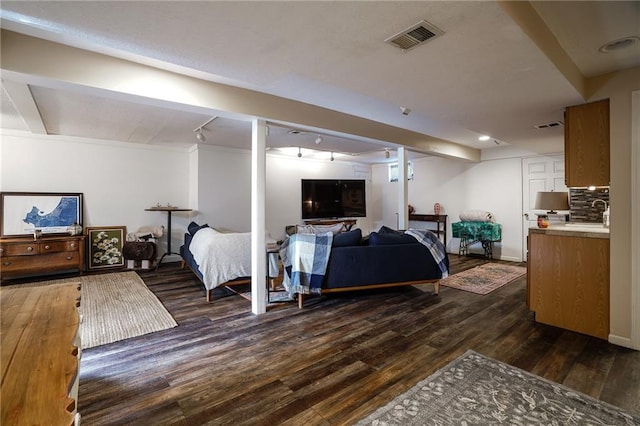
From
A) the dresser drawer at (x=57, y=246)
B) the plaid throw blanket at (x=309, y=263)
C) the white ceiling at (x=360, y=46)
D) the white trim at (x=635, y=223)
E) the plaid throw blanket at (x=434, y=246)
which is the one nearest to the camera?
the white ceiling at (x=360, y=46)

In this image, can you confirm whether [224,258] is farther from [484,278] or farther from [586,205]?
[586,205]

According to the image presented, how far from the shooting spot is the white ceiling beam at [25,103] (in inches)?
111

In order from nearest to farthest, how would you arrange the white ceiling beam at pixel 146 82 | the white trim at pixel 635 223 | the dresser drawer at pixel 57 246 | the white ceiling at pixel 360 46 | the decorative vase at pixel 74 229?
the white ceiling at pixel 360 46, the white ceiling beam at pixel 146 82, the white trim at pixel 635 223, the dresser drawer at pixel 57 246, the decorative vase at pixel 74 229

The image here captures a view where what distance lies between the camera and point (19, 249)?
443 cm

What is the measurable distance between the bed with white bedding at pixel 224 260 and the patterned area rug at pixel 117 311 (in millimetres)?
636

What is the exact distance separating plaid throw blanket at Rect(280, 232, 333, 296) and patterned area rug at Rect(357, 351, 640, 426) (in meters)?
1.69

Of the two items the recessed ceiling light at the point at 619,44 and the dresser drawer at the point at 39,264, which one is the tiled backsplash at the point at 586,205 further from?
the dresser drawer at the point at 39,264

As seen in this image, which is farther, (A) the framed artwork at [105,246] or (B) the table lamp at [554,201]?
(A) the framed artwork at [105,246]

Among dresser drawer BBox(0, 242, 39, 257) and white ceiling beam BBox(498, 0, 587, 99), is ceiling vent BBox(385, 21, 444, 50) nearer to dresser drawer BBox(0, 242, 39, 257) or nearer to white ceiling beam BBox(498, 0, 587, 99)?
white ceiling beam BBox(498, 0, 587, 99)

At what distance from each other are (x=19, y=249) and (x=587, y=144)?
749cm

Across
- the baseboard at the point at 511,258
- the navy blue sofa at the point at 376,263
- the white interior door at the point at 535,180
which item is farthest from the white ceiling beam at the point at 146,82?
the baseboard at the point at 511,258

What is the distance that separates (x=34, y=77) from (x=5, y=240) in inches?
148

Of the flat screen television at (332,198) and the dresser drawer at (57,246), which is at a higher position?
the flat screen television at (332,198)

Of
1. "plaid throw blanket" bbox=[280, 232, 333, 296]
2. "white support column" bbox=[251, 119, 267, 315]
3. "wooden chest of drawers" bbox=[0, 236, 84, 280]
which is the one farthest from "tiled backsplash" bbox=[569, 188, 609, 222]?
"wooden chest of drawers" bbox=[0, 236, 84, 280]
